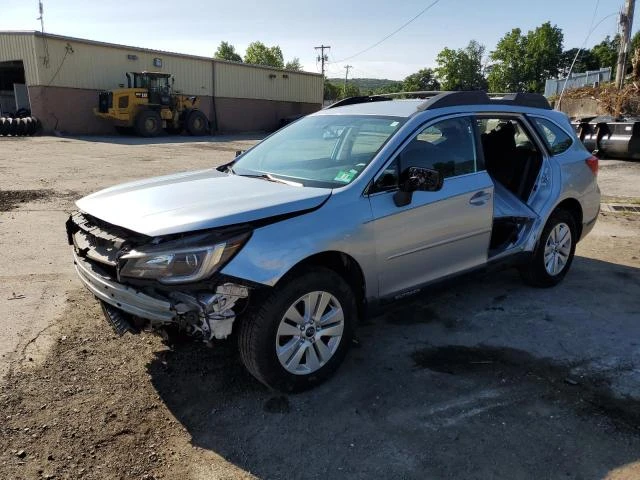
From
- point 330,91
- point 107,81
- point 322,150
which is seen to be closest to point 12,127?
point 107,81

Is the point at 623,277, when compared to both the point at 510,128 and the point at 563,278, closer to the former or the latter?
the point at 563,278

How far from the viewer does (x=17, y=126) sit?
24.7m

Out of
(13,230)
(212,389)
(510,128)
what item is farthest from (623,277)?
(13,230)

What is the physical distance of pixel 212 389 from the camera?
338 cm

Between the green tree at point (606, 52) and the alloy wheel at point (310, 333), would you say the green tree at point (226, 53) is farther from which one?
the alloy wheel at point (310, 333)

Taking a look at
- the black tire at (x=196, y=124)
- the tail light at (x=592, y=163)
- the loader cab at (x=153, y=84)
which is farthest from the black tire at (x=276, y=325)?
the black tire at (x=196, y=124)

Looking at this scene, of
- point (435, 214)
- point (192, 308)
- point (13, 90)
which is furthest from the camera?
point (13, 90)

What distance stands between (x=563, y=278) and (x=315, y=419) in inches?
137

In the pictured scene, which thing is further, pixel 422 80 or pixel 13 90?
pixel 422 80

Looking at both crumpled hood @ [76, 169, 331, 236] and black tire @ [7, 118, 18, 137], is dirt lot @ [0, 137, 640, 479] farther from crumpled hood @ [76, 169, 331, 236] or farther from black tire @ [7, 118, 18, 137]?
black tire @ [7, 118, 18, 137]

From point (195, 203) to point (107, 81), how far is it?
95.8 ft

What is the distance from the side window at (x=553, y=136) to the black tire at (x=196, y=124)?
1020 inches

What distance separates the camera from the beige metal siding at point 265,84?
35.3 metres

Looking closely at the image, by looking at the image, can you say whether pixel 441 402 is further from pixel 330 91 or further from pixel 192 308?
pixel 330 91
